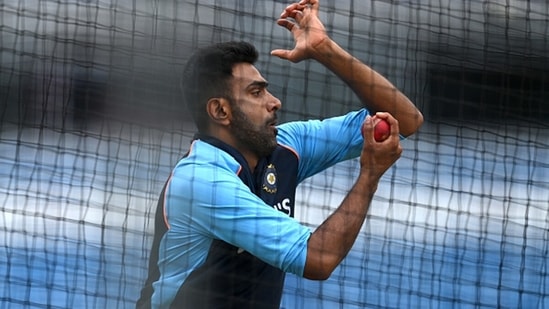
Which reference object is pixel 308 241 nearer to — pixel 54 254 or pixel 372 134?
pixel 372 134

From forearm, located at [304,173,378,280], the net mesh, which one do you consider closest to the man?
forearm, located at [304,173,378,280]

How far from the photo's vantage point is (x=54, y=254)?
437 cm

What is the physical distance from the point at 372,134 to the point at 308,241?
0.26 m

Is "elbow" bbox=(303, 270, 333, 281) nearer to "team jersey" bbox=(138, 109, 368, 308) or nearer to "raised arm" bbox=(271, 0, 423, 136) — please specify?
"team jersey" bbox=(138, 109, 368, 308)

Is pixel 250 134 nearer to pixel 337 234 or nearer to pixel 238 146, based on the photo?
pixel 238 146

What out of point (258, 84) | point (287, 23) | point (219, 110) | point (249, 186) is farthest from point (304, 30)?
point (249, 186)

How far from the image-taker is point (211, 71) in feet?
8.11

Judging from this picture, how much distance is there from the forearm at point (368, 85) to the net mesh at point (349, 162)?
3.41 ft

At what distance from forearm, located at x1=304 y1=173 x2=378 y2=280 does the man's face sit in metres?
0.26

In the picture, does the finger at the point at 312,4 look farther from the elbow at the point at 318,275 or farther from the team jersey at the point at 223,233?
the elbow at the point at 318,275

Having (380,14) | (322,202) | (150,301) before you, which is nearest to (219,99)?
(150,301)

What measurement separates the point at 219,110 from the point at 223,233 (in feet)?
1.00

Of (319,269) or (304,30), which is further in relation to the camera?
(304,30)

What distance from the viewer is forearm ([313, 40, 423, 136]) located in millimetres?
2547
